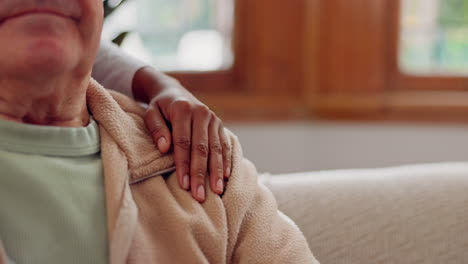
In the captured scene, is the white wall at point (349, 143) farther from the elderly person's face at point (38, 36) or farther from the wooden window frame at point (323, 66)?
the elderly person's face at point (38, 36)

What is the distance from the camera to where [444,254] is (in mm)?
Result: 1136

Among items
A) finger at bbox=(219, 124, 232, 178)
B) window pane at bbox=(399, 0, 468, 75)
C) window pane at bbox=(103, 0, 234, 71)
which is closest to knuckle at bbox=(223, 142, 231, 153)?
finger at bbox=(219, 124, 232, 178)

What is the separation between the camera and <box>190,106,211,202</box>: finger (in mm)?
992

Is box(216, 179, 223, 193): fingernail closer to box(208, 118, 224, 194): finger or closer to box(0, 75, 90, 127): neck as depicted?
box(208, 118, 224, 194): finger

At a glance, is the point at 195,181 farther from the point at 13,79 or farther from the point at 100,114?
the point at 13,79

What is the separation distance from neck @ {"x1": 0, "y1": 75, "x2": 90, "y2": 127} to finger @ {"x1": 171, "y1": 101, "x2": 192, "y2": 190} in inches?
5.7

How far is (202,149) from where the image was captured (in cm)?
104

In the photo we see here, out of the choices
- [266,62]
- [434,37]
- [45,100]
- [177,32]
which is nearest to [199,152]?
[45,100]

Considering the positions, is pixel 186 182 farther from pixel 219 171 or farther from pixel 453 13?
pixel 453 13

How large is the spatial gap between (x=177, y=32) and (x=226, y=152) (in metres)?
1.64

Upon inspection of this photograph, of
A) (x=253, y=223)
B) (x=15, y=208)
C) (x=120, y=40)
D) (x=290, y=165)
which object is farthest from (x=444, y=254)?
(x=290, y=165)

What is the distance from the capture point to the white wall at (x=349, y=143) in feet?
8.11

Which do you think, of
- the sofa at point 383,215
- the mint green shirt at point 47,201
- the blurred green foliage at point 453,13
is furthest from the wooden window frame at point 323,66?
the mint green shirt at point 47,201

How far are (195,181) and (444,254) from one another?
46cm
